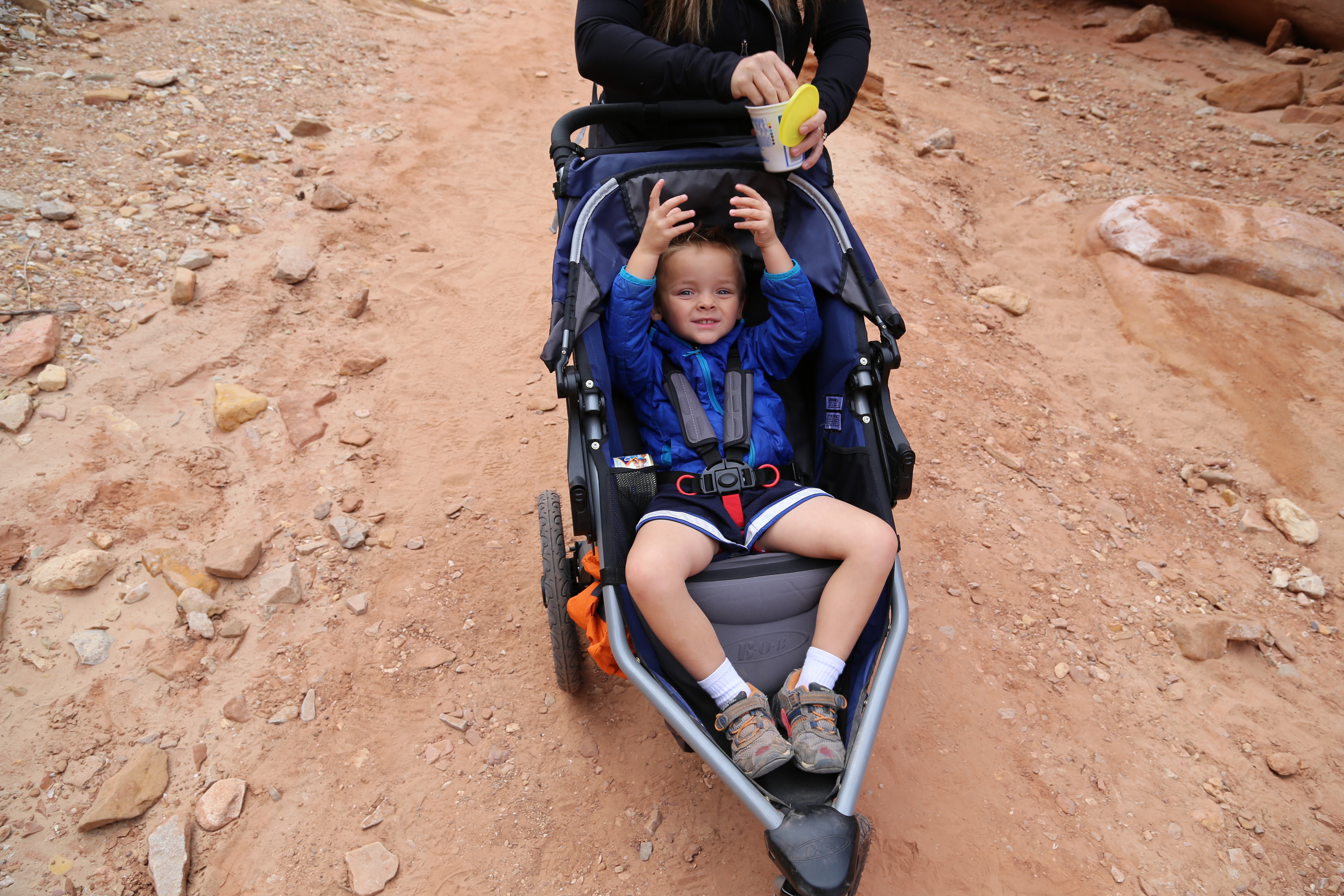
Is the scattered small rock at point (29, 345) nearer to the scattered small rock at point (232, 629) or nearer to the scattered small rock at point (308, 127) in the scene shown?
the scattered small rock at point (232, 629)

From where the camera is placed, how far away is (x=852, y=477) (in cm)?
240

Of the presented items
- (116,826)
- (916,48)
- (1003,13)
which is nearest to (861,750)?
(116,826)

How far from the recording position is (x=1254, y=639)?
2930mm

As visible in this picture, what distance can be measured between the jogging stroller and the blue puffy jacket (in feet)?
0.25

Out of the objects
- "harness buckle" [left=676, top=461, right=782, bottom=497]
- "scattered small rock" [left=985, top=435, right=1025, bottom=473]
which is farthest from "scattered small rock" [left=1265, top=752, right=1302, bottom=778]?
"harness buckle" [left=676, top=461, right=782, bottom=497]

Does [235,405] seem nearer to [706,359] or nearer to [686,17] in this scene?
[706,359]

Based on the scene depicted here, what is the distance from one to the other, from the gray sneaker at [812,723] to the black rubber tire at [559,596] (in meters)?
0.74

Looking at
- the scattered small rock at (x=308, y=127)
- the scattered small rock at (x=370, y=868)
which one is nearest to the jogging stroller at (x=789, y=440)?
the scattered small rock at (x=370, y=868)

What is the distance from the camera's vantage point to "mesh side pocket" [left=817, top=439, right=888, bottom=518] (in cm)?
232

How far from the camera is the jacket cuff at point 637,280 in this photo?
7.86ft

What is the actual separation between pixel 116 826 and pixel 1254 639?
395 centimetres

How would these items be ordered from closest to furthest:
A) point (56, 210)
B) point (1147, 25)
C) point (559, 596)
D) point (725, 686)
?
point (725, 686) < point (559, 596) < point (56, 210) < point (1147, 25)

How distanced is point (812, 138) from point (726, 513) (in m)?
1.15

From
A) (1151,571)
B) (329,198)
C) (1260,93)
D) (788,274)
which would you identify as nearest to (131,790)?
(788,274)
